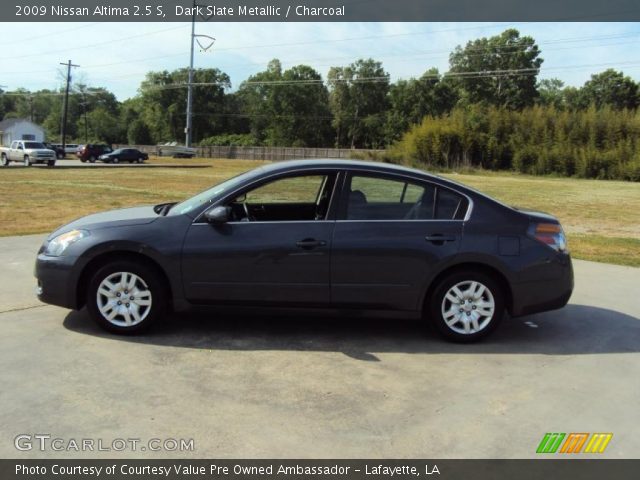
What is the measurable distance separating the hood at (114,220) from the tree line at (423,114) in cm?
4405

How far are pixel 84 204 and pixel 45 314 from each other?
11.3m

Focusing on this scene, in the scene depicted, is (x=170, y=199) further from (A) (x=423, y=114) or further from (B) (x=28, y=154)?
(A) (x=423, y=114)

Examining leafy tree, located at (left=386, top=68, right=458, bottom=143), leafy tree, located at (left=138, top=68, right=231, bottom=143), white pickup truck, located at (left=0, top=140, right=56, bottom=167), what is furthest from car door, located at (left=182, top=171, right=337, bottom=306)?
leafy tree, located at (left=138, top=68, right=231, bottom=143)

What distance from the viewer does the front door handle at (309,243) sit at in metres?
4.79

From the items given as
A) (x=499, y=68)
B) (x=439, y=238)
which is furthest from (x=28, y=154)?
(x=499, y=68)

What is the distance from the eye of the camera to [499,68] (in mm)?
92938

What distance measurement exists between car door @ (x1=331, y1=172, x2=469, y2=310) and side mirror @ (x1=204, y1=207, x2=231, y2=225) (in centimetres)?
95

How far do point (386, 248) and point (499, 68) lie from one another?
9711 centimetres

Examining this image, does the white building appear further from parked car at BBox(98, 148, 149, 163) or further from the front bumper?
the front bumper

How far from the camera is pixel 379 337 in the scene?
5.12 m

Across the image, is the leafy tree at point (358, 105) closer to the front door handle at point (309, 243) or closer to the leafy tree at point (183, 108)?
the leafy tree at point (183, 108)

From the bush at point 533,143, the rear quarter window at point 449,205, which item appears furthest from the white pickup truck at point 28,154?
the rear quarter window at point 449,205
